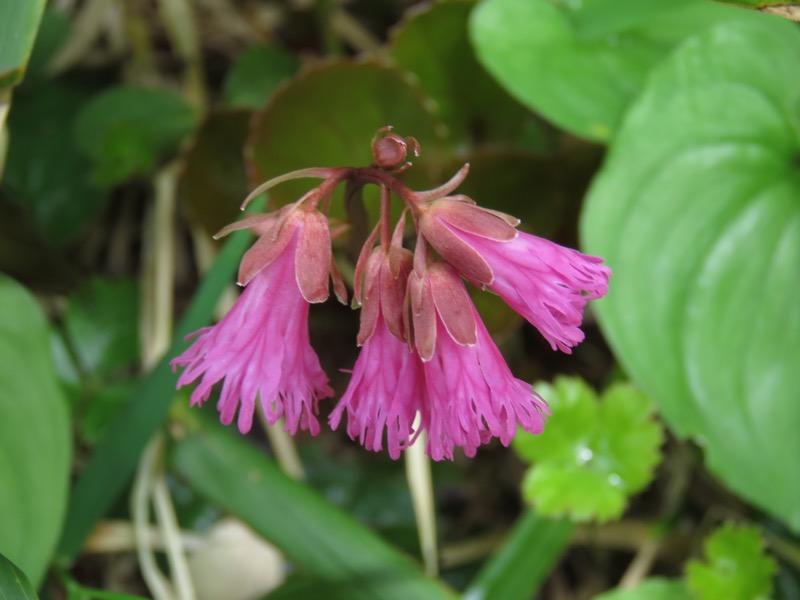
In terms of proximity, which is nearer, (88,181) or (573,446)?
(573,446)

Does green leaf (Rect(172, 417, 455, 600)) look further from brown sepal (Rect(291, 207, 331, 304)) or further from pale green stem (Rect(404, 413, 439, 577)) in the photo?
brown sepal (Rect(291, 207, 331, 304))

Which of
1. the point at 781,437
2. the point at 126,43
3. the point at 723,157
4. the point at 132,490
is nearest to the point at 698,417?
the point at 781,437

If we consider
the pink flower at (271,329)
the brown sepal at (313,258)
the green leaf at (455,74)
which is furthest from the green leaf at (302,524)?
the green leaf at (455,74)

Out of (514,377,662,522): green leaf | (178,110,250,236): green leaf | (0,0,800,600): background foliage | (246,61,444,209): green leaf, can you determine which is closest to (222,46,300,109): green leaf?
(0,0,800,600): background foliage

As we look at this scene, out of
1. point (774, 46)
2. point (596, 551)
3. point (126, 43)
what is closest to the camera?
point (774, 46)

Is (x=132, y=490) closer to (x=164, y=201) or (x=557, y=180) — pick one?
(x=164, y=201)

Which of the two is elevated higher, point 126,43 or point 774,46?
point 774,46

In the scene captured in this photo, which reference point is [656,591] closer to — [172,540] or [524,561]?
[524,561]

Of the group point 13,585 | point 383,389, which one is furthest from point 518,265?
point 13,585
